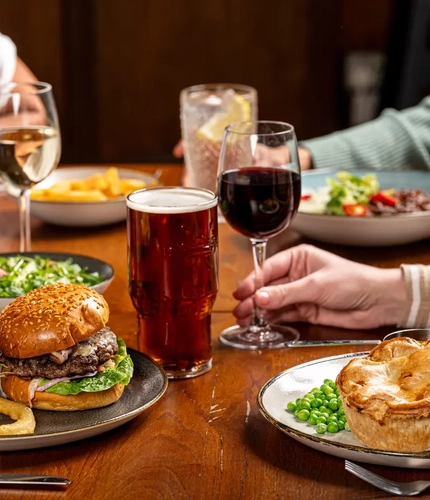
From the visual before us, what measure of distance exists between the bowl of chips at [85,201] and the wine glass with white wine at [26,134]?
0.27 meters

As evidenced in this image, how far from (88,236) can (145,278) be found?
2.77 ft

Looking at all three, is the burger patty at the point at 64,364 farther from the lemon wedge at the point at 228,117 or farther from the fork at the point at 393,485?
the lemon wedge at the point at 228,117

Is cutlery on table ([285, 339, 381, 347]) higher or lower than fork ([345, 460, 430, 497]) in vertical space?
lower

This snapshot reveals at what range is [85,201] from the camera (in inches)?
87.5

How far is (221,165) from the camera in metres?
1.58

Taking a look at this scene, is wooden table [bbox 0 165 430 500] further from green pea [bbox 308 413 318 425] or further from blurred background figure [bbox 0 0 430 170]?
blurred background figure [bbox 0 0 430 170]

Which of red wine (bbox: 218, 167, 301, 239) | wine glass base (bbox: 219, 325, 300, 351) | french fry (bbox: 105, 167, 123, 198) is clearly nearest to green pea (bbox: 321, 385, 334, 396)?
wine glass base (bbox: 219, 325, 300, 351)

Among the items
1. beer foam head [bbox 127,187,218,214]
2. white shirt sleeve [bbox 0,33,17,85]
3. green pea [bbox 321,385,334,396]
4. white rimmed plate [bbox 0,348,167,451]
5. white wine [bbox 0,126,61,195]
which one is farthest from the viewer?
white shirt sleeve [bbox 0,33,17,85]

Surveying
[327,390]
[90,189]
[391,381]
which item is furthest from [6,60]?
[391,381]

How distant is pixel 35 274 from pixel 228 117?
0.89m

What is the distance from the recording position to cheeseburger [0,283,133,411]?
1231 millimetres

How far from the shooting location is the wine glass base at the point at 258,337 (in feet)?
5.08

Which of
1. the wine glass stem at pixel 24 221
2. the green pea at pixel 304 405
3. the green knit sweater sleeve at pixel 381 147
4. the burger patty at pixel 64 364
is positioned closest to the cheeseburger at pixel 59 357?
the burger patty at pixel 64 364

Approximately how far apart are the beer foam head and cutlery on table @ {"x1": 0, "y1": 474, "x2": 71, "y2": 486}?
0.47 meters
